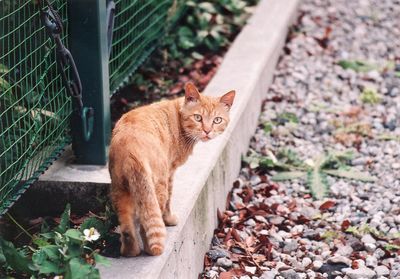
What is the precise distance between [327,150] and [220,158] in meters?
1.37

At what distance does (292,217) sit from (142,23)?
74.1 inches

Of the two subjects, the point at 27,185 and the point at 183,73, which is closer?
the point at 27,185

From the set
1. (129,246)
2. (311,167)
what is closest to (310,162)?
(311,167)

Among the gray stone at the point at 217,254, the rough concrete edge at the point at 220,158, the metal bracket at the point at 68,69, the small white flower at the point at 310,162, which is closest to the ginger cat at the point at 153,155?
the rough concrete edge at the point at 220,158

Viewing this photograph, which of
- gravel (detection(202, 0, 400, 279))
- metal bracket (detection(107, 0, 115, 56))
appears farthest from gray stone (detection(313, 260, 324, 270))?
metal bracket (detection(107, 0, 115, 56))

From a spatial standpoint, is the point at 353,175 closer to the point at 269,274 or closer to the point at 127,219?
the point at 269,274

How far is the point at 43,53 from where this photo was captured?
4.27 meters

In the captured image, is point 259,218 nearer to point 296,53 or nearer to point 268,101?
point 268,101

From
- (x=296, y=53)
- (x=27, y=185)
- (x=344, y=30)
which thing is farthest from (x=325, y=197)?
(x=344, y=30)

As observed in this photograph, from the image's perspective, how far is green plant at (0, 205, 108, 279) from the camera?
10.7 feet

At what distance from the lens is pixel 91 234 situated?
3.45 m

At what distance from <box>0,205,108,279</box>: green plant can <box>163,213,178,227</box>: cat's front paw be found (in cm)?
38

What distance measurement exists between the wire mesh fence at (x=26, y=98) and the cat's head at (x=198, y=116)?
711 mm

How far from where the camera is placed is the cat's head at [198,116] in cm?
407
